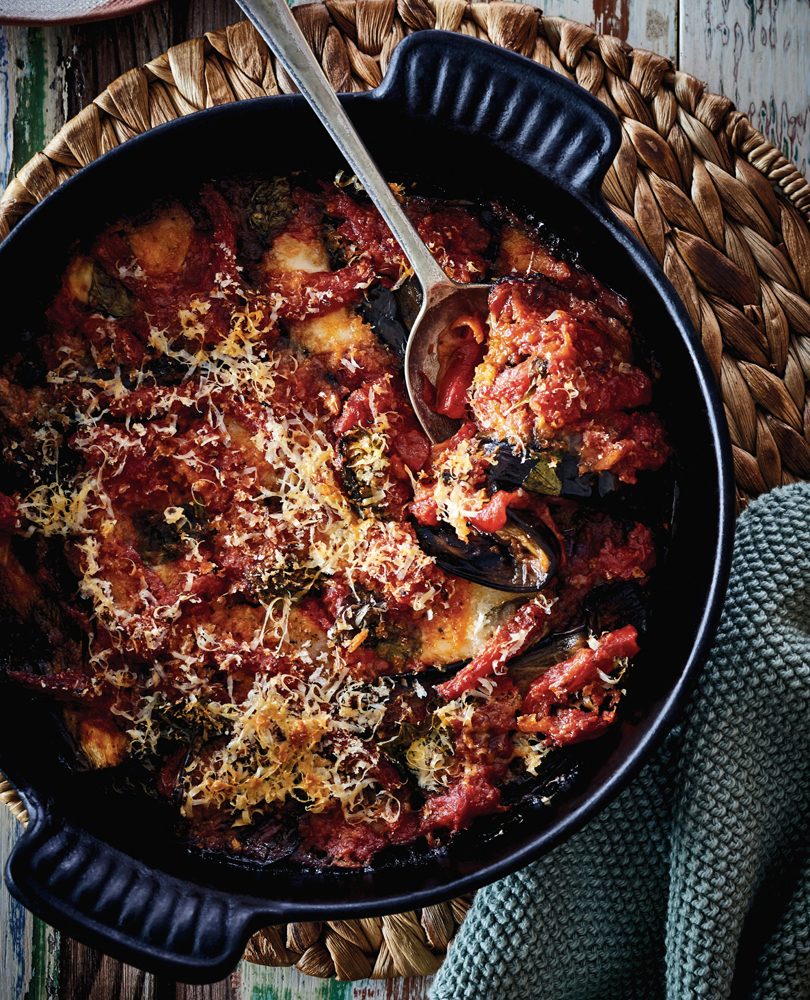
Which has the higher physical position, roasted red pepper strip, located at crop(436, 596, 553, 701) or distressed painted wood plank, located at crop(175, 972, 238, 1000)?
roasted red pepper strip, located at crop(436, 596, 553, 701)

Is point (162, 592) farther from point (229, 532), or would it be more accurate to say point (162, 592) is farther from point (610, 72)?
point (610, 72)

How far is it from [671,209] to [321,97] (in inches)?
34.6

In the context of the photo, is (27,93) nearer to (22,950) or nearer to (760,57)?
(760,57)

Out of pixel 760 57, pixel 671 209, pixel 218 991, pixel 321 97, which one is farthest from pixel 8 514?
pixel 760 57

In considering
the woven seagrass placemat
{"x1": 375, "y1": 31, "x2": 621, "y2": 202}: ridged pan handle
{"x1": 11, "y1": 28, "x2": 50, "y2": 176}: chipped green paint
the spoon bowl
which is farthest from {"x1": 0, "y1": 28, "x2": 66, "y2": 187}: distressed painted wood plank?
the spoon bowl

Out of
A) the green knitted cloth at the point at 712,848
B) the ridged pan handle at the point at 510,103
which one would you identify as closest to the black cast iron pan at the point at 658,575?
the ridged pan handle at the point at 510,103

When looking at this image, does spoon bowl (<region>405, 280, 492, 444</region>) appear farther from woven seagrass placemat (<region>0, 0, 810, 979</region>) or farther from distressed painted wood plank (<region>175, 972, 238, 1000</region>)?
distressed painted wood plank (<region>175, 972, 238, 1000</region>)

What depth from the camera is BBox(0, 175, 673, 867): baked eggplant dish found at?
7.79 feet

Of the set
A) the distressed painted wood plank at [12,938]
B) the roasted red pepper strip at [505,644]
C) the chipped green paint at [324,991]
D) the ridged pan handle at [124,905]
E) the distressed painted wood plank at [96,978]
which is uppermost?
the roasted red pepper strip at [505,644]

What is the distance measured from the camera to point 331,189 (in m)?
2.50

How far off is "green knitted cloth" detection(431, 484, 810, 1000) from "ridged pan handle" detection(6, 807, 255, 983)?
0.53 m

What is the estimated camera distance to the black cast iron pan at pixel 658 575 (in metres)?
2.16

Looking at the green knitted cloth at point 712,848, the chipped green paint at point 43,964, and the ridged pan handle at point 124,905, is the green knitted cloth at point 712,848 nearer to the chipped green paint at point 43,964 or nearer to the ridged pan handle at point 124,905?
the ridged pan handle at point 124,905

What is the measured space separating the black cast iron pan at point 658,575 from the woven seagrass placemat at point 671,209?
24 centimetres
